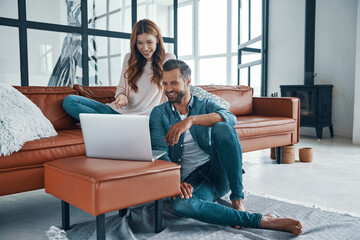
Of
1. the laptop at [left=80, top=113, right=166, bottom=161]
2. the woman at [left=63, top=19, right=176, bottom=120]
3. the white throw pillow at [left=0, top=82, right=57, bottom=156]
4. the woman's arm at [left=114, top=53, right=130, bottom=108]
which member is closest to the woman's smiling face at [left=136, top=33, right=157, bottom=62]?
the woman at [left=63, top=19, right=176, bottom=120]

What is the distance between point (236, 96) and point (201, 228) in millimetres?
2099

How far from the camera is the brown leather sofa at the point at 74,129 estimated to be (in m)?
1.87

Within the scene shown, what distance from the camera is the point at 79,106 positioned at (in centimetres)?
247

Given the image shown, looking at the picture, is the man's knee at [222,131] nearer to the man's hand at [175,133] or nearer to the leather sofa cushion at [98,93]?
the man's hand at [175,133]

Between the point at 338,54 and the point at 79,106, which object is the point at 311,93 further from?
the point at 79,106

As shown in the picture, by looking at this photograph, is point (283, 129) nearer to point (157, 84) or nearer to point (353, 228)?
point (157, 84)

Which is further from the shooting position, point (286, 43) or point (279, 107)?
point (286, 43)

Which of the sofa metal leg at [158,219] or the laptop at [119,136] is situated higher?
the laptop at [119,136]

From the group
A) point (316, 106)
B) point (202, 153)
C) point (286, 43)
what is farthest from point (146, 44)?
point (286, 43)

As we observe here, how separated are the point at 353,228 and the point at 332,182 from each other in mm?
1003

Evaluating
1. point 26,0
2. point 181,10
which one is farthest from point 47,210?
point 181,10

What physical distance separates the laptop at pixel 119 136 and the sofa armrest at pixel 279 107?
2112mm

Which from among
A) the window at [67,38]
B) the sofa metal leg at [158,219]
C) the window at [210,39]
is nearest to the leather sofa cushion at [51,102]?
the sofa metal leg at [158,219]

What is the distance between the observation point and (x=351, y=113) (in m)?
5.04
